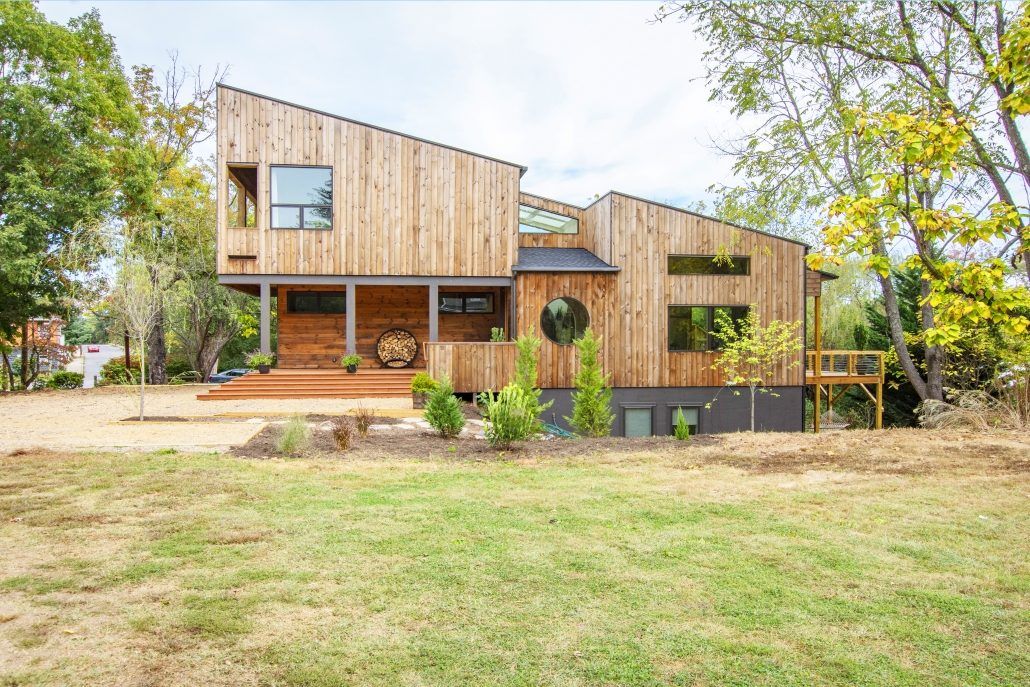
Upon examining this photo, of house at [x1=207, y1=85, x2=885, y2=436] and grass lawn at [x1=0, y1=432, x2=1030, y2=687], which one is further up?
house at [x1=207, y1=85, x2=885, y2=436]

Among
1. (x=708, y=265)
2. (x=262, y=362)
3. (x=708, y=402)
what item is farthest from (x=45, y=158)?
(x=708, y=402)

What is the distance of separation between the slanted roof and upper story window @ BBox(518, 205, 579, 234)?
63 centimetres

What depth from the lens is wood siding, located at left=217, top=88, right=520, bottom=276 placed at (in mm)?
16328

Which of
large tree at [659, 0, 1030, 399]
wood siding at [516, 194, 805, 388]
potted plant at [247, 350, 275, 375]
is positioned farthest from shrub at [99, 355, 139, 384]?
large tree at [659, 0, 1030, 399]

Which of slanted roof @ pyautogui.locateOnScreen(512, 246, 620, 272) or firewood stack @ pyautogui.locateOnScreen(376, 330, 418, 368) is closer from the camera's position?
slanted roof @ pyautogui.locateOnScreen(512, 246, 620, 272)


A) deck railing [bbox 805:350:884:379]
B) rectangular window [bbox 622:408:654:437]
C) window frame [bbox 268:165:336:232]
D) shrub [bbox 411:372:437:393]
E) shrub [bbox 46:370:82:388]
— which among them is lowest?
rectangular window [bbox 622:408:654:437]

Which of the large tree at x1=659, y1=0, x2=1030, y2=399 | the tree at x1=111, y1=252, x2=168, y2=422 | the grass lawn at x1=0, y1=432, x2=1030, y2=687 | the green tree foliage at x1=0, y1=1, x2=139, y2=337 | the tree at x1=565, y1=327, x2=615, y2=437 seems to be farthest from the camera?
the green tree foliage at x1=0, y1=1, x2=139, y2=337

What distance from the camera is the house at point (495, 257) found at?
16.1 m

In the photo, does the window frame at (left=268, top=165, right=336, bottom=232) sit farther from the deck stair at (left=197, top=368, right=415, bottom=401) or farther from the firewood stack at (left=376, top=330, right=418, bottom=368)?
the firewood stack at (left=376, top=330, right=418, bottom=368)

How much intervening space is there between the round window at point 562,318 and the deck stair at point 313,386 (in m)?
3.61

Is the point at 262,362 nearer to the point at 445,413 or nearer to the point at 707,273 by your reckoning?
the point at 445,413

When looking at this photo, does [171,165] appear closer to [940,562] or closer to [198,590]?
[198,590]

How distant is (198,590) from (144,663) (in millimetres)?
788

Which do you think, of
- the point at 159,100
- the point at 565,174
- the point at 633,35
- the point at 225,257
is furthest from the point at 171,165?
the point at 565,174
